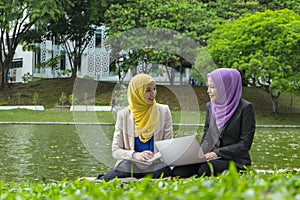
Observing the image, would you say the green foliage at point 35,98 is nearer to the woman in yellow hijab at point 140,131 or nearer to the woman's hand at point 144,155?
the woman in yellow hijab at point 140,131

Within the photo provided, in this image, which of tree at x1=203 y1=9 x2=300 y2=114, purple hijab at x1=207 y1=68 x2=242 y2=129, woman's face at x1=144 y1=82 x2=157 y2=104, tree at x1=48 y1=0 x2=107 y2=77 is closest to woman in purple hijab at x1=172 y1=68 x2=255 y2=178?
purple hijab at x1=207 y1=68 x2=242 y2=129

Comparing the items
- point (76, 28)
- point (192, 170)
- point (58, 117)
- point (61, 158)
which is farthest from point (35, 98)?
point (192, 170)

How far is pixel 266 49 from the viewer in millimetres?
23109

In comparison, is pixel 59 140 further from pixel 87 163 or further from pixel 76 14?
pixel 76 14

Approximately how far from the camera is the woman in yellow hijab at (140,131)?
4625mm

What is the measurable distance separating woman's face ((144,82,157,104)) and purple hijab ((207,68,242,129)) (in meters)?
0.46

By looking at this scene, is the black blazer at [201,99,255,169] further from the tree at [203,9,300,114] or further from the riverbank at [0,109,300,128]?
the tree at [203,9,300,114]

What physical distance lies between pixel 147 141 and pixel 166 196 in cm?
286

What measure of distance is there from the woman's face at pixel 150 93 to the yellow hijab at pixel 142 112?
2 cm

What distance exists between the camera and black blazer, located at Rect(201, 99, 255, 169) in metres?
4.68

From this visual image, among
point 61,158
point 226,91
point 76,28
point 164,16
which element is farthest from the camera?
point 76,28

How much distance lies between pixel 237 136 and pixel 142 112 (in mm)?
785

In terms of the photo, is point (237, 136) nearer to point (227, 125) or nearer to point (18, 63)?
point (227, 125)

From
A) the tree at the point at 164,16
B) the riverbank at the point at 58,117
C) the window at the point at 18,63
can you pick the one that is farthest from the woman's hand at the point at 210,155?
the window at the point at 18,63
